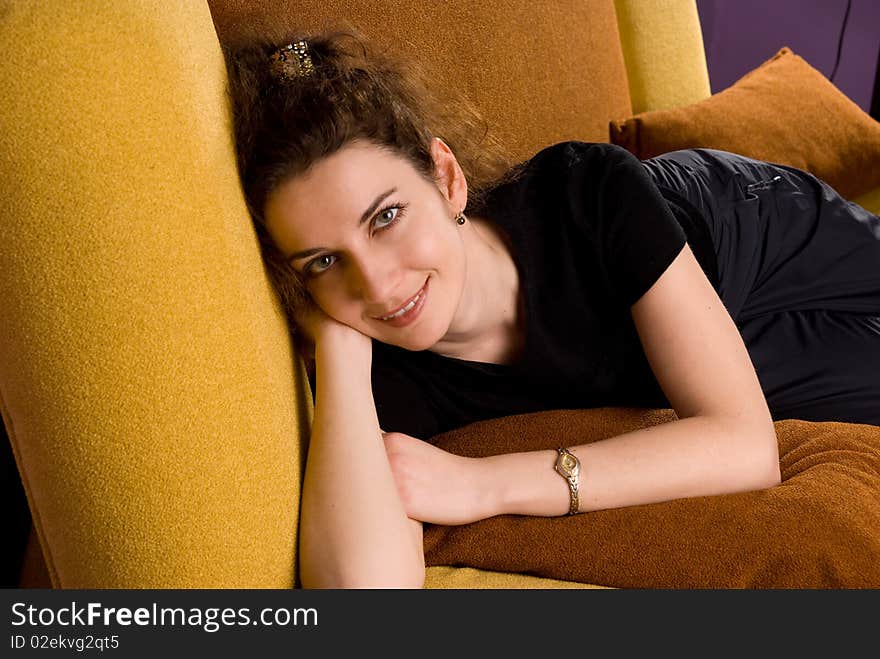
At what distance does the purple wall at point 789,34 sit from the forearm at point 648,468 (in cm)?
258

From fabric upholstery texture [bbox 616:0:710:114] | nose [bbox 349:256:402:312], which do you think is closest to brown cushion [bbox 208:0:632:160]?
fabric upholstery texture [bbox 616:0:710:114]

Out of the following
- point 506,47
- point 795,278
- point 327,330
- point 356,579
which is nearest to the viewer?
point 356,579

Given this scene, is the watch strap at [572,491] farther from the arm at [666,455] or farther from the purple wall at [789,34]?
the purple wall at [789,34]

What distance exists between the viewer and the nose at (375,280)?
1188 mm

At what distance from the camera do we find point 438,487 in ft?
3.82

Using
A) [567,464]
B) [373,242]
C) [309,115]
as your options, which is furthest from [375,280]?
[567,464]

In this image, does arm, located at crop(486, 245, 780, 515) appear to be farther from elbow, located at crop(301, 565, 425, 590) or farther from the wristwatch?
elbow, located at crop(301, 565, 425, 590)

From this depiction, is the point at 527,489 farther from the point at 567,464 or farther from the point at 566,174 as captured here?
the point at 566,174

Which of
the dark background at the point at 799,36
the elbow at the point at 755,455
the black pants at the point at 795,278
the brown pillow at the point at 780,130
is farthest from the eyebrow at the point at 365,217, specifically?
the dark background at the point at 799,36

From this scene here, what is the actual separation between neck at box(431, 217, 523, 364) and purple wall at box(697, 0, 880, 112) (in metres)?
2.34

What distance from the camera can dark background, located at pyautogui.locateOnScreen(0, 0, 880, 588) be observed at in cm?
353

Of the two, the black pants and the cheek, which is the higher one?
the cheek

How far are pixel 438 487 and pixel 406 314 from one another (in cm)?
23

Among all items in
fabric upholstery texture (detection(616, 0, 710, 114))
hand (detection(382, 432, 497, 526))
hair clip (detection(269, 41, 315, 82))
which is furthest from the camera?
fabric upholstery texture (detection(616, 0, 710, 114))
